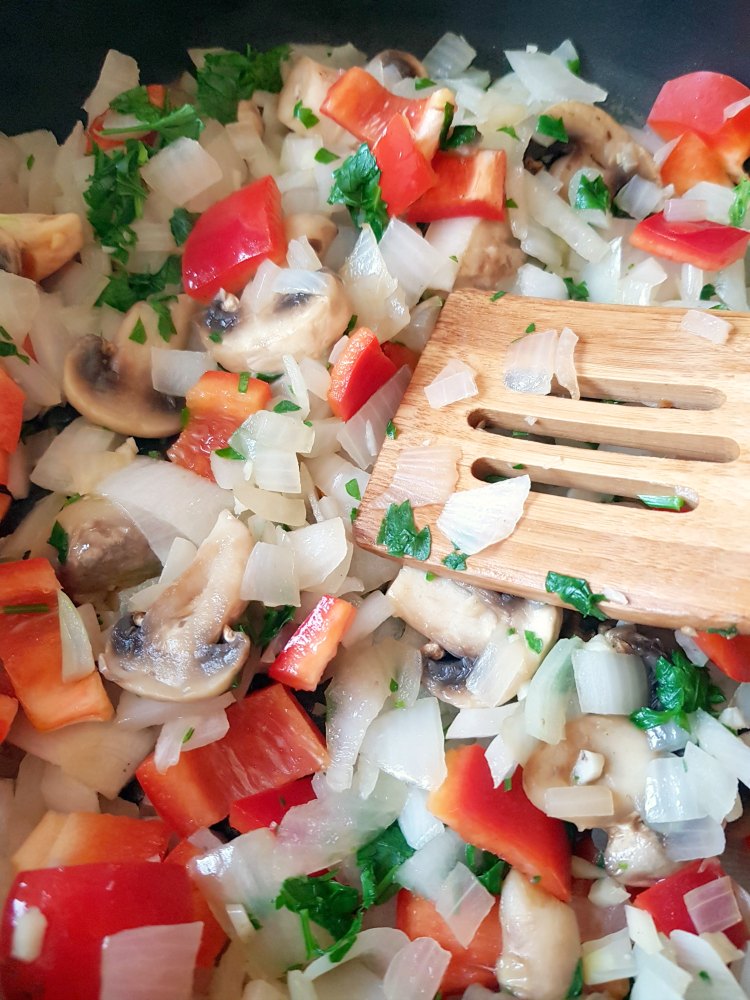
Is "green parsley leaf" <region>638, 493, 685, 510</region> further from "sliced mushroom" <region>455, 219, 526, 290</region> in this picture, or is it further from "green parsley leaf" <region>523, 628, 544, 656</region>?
"sliced mushroom" <region>455, 219, 526, 290</region>

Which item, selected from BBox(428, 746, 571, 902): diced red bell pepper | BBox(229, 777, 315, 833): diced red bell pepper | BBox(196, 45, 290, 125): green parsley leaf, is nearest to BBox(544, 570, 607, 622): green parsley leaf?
BBox(428, 746, 571, 902): diced red bell pepper

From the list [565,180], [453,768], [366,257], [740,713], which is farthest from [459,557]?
[565,180]

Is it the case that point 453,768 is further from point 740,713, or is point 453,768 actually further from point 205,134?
point 205,134

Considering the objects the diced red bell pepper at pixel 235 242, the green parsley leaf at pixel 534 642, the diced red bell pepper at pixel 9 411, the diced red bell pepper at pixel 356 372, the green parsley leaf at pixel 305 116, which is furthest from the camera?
the green parsley leaf at pixel 305 116

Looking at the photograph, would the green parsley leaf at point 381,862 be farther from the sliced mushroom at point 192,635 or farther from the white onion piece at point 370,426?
the white onion piece at point 370,426

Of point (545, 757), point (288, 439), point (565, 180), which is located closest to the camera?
point (545, 757)

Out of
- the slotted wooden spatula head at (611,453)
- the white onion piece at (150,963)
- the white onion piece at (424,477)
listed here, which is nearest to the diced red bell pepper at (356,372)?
the slotted wooden spatula head at (611,453)

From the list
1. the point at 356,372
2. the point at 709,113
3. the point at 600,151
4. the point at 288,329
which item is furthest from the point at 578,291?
the point at 288,329
